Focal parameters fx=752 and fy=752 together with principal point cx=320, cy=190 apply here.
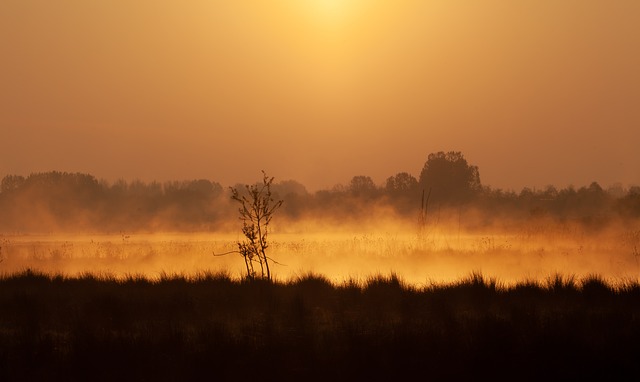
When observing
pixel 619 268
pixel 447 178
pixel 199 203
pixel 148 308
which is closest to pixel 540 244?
pixel 619 268

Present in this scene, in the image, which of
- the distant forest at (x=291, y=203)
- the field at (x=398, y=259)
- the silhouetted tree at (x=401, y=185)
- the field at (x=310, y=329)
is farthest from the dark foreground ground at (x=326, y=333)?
the silhouetted tree at (x=401, y=185)

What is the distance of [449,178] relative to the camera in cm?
8625

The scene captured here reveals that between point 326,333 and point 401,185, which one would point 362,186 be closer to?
point 401,185

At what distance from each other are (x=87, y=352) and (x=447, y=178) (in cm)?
7805

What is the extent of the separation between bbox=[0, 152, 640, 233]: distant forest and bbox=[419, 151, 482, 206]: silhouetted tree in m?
0.10

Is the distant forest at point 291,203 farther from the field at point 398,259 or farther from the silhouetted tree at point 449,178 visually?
the field at point 398,259

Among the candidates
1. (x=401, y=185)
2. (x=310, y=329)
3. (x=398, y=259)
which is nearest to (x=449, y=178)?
(x=401, y=185)

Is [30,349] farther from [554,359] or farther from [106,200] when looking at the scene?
[106,200]

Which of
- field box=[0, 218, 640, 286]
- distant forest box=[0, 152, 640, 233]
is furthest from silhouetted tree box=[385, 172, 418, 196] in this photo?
field box=[0, 218, 640, 286]

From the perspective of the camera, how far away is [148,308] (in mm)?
14750

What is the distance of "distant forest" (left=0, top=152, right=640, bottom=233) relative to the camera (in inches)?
3034

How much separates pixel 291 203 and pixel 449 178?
18.6 meters

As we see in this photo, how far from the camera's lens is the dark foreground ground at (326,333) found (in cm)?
986

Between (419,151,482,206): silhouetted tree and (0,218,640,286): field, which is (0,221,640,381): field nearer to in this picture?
(0,218,640,286): field
